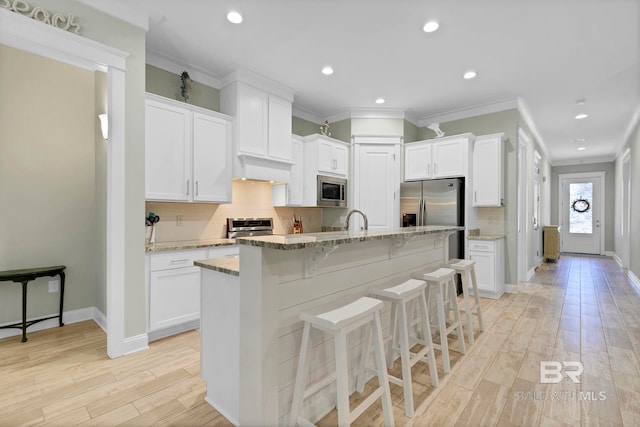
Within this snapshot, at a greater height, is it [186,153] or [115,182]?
[186,153]

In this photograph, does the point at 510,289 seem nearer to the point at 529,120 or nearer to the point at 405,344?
the point at 529,120

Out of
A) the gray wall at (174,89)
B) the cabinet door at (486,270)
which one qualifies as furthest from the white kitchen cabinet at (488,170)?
the gray wall at (174,89)

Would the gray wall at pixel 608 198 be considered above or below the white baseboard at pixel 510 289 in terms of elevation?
above

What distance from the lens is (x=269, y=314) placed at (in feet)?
5.01

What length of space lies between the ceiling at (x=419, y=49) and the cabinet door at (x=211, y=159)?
0.70 metres

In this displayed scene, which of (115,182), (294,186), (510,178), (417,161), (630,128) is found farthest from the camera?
(630,128)

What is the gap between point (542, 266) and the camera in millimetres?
6992

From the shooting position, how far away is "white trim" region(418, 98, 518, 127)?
4.54 metres

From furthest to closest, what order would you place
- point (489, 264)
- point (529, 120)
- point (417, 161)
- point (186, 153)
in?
point (529, 120)
point (417, 161)
point (489, 264)
point (186, 153)

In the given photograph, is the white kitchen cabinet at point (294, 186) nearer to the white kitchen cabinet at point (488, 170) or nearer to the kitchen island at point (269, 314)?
the kitchen island at point (269, 314)

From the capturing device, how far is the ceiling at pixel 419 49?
2537 millimetres

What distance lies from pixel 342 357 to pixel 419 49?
304 centimetres

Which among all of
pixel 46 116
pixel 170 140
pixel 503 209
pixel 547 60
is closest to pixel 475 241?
pixel 503 209

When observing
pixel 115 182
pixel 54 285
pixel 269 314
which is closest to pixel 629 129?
pixel 269 314
